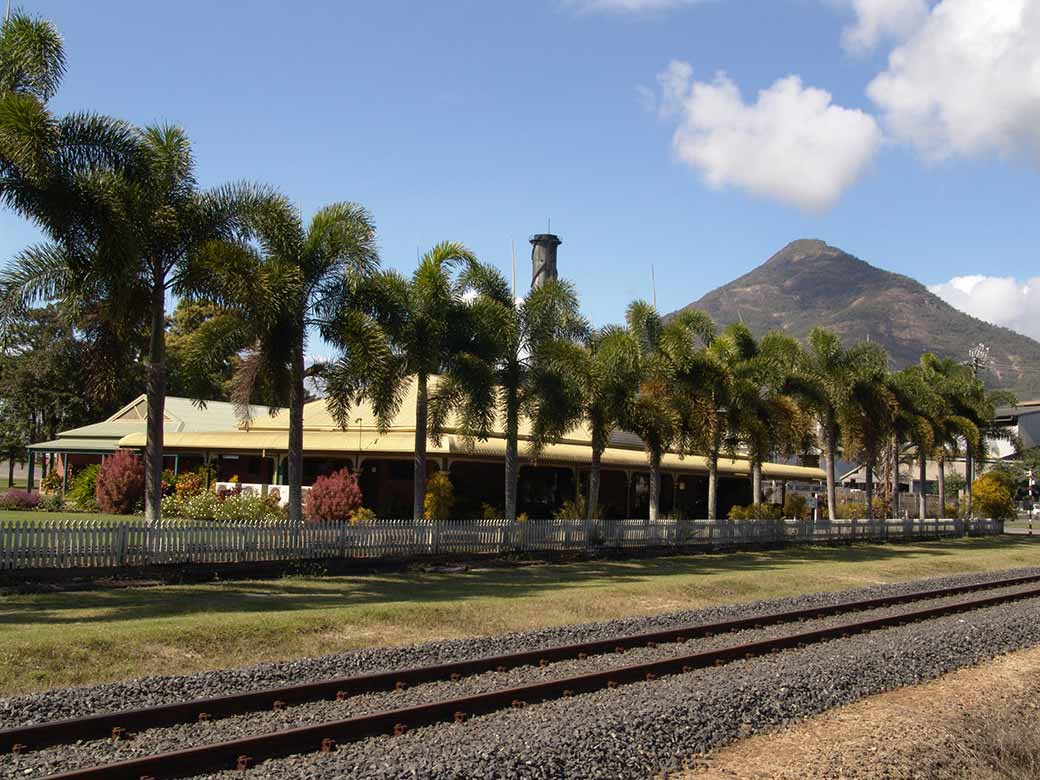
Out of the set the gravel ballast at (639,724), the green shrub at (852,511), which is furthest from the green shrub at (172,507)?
the green shrub at (852,511)

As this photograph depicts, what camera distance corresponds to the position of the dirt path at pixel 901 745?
7832mm

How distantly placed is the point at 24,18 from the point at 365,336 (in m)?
8.48

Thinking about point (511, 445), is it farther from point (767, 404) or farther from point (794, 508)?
point (794, 508)

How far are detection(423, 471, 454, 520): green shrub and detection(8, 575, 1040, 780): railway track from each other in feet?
52.0

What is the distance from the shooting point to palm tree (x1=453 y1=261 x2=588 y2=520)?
79.2ft

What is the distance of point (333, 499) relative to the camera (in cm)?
2741

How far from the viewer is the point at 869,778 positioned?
7703 mm

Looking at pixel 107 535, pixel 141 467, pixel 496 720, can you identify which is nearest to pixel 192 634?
pixel 496 720

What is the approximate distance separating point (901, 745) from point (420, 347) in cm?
1596

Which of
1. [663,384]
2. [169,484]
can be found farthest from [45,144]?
[169,484]

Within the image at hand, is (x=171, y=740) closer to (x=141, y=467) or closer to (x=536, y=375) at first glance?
(x=536, y=375)

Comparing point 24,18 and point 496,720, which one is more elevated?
point 24,18

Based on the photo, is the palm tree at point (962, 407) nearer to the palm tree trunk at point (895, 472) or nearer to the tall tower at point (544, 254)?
the palm tree trunk at point (895, 472)

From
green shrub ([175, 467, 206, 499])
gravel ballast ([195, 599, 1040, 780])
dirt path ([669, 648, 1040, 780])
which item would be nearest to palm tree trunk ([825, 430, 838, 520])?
green shrub ([175, 467, 206, 499])
